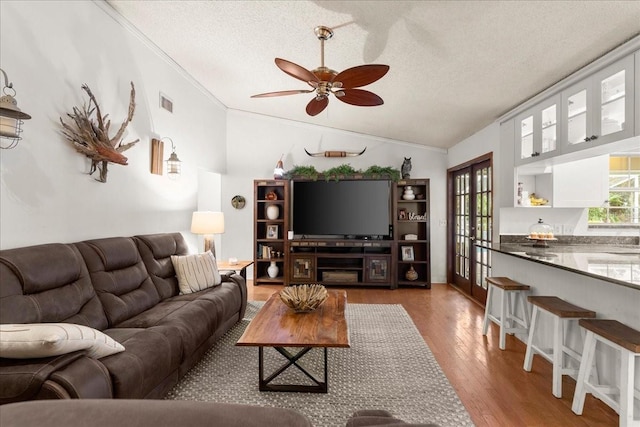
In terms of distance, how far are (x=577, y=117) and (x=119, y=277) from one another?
4.10 metres

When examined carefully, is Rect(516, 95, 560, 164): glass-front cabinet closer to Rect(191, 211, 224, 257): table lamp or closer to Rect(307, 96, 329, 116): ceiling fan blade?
Rect(307, 96, 329, 116): ceiling fan blade

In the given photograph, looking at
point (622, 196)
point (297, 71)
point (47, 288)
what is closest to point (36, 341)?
point (47, 288)

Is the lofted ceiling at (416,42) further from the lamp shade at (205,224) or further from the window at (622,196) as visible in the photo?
the lamp shade at (205,224)

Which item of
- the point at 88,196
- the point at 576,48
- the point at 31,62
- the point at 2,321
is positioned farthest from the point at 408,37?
the point at 2,321

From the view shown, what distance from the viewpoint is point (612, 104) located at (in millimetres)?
2566

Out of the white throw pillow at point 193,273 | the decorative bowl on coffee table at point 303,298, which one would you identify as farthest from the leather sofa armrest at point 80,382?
the white throw pillow at point 193,273

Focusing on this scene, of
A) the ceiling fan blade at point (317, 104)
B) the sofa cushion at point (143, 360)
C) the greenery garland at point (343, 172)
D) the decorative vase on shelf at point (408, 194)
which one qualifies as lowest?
the sofa cushion at point (143, 360)

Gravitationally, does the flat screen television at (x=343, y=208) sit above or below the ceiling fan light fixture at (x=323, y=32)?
below

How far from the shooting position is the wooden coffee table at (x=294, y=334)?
2.23 m

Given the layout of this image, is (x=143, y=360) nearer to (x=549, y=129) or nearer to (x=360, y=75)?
(x=360, y=75)

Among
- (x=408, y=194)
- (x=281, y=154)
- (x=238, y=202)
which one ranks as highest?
(x=281, y=154)

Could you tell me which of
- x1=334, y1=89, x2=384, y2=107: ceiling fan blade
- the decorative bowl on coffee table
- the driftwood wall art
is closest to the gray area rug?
the decorative bowl on coffee table

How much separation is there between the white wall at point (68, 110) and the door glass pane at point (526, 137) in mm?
4118

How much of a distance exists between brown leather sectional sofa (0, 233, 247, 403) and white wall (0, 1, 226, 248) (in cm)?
26
